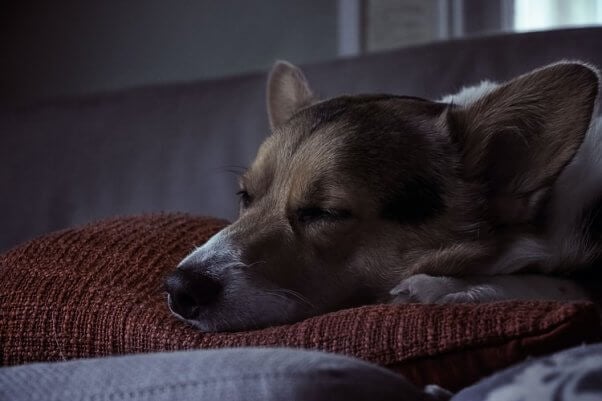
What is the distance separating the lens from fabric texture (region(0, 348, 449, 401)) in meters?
0.73

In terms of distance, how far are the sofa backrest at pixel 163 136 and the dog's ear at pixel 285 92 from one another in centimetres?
38

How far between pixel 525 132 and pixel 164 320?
665 mm

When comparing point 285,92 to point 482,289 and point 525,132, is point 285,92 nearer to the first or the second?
point 525,132

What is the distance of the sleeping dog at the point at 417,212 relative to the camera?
1.19 metres

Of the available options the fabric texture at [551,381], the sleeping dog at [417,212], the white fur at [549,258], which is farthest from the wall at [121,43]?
the fabric texture at [551,381]

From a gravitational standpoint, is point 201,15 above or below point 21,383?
above

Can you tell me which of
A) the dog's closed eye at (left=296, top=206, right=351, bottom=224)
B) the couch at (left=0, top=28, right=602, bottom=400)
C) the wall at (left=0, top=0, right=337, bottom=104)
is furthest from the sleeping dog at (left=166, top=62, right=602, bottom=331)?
the wall at (left=0, top=0, right=337, bottom=104)

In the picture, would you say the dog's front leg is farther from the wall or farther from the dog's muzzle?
the wall

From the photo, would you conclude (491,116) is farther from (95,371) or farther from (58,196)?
(58,196)

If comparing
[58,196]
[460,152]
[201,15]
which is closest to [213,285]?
[460,152]

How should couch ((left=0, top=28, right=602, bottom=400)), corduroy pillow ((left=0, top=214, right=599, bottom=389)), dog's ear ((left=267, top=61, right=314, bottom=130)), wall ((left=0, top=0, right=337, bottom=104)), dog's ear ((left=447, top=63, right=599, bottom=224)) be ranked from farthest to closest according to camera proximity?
wall ((left=0, top=0, right=337, bottom=104))
couch ((left=0, top=28, right=602, bottom=400))
dog's ear ((left=267, top=61, right=314, bottom=130))
dog's ear ((left=447, top=63, right=599, bottom=224))
corduroy pillow ((left=0, top=214, right=599, bottom=389))

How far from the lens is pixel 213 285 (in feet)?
3.84

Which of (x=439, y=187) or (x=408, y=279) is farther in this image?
(x=439, y=187)

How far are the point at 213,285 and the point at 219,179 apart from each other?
3.66 feet
